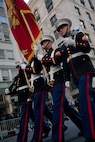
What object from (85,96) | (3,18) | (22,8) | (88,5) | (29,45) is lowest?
(85,96)

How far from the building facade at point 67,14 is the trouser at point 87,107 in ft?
92.7

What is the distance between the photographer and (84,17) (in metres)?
34.7

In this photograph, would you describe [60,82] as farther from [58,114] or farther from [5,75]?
[5,75]

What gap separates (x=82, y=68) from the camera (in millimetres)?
4008

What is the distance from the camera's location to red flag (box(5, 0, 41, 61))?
21.7 ft

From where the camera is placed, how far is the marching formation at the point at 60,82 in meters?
3.78

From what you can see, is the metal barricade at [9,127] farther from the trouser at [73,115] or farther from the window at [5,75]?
the window at [5,75]

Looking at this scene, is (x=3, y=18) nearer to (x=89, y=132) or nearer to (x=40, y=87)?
(x=40, y=87)

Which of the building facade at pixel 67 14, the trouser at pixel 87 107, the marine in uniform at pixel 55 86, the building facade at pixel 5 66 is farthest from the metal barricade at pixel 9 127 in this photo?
the building facade at pixel 67 14

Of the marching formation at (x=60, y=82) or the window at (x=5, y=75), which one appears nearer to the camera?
the marching formation at (x=60, y=82)

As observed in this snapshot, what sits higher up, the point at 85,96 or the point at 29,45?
the point at 29,45

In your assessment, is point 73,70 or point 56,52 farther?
point 56,52

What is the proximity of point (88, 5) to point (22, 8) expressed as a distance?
32.7m

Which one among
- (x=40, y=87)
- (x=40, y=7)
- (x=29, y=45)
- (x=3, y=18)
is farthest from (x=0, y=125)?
(x=40, y=7)
